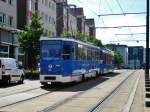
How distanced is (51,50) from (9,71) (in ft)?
12.0

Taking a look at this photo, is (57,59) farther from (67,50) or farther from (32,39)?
(32,39)

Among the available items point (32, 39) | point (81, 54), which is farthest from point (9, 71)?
point (32, 39)

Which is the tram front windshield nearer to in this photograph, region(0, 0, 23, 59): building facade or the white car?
the white car

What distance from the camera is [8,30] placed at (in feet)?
168

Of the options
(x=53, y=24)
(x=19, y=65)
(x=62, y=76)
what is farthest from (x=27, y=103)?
(x=53, y=24)

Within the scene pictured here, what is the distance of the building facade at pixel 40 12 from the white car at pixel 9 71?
1721 cm

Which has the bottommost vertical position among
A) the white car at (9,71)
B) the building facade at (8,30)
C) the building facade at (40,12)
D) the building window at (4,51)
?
the white car at (9,71)

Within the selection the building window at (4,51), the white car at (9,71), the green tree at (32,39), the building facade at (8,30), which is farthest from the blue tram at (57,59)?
the building window at (4,51)

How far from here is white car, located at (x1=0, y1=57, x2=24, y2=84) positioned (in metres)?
28.8

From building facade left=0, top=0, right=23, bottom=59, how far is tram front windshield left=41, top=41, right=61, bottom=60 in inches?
857

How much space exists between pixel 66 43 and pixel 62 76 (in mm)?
2100

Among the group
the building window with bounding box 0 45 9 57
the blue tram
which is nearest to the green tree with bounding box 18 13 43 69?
the building window with bounding box 0 45 9 57

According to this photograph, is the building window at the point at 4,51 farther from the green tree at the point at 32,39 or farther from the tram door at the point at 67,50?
the tram door at the point at 67,50

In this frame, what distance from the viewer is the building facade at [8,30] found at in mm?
50697
